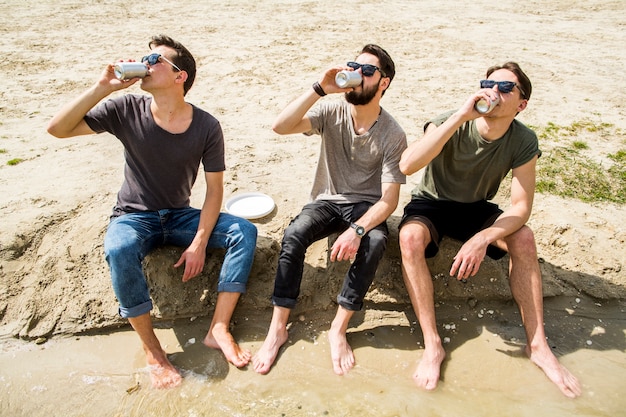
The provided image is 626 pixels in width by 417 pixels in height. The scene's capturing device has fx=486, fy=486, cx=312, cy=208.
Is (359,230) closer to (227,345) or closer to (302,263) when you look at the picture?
(302,263)

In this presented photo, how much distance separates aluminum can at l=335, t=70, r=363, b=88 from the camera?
3.08 metres

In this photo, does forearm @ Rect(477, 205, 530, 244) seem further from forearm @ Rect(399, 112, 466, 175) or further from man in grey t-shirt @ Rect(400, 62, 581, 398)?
forearm @ Rect(399, 112, 466, 175)

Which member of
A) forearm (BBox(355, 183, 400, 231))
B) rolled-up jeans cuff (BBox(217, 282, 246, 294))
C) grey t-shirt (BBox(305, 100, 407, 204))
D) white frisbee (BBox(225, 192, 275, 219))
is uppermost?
grey t-shirt (BBox(305, 100, 407, 204))

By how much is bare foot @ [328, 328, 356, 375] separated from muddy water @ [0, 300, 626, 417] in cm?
6

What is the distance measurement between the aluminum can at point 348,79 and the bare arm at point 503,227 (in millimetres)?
1208

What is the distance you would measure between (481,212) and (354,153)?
990 millimetres

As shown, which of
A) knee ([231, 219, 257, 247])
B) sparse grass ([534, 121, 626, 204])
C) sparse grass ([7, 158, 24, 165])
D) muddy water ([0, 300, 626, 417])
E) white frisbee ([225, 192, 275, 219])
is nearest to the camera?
muddy water ([0, 300, 626, 417])

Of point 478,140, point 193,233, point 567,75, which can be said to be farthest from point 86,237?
point 567,75

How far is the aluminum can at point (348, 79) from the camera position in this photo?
308 centimetres

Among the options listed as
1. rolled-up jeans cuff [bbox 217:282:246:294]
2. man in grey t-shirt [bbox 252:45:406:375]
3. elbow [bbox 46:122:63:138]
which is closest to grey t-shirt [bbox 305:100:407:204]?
man in grey t-shirt [bbox 252:45:406:375]

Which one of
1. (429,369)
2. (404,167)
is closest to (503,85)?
(404,167)

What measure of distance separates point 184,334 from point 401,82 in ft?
17.0

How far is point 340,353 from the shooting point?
317 centimetres

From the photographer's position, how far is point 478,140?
10.6ft
